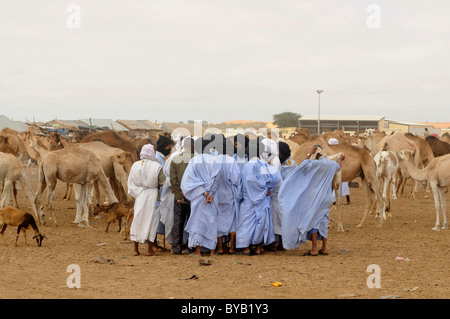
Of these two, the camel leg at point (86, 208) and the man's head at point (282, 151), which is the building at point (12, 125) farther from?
the man's head at point (282, 151)

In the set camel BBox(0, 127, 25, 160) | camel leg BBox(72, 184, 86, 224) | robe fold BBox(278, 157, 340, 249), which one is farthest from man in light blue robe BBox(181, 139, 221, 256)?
camel BBox(0, 127, 25, 160)

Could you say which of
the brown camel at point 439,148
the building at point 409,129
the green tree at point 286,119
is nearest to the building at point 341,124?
the building at point 409,129

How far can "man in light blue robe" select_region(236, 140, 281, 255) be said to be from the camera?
365 inches

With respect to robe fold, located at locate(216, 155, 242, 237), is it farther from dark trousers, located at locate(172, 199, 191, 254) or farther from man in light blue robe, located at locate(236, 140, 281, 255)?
dark trousers, located at locate(172, 199, 191, 254)

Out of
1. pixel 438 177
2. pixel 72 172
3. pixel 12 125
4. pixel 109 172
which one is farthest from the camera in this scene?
pixel 12 125

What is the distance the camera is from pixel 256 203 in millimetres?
9320

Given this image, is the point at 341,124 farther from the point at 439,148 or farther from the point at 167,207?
the point at 167,207

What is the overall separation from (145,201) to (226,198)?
123cm

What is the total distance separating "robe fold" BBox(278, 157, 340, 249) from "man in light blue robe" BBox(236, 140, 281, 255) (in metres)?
0.26

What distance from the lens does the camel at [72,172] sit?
12320 millimetres

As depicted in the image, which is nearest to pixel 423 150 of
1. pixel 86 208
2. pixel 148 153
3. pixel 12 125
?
pixel 86 208
